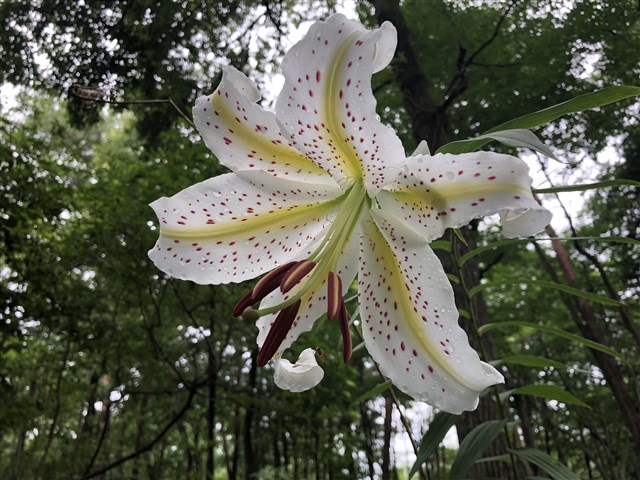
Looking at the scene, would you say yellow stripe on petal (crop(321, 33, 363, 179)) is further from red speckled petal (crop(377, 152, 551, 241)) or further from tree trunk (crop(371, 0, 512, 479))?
tree trunk (crop(371, 0, 512, 479))

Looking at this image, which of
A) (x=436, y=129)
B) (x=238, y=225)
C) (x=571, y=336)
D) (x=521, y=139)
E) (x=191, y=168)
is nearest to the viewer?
(x=521, y=139)

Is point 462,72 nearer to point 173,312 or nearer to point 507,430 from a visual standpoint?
point 507,430

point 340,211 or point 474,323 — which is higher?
point 340,211

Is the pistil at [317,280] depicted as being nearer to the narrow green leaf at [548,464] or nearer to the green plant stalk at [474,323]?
the green plant stalk at [474,323]

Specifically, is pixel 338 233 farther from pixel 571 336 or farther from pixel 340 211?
pixel 571 336

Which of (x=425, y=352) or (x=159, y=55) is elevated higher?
(x=159, y=55)

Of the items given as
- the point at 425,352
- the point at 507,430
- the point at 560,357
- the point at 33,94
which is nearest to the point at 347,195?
the point at 425,352

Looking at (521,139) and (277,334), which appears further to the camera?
(277,334)

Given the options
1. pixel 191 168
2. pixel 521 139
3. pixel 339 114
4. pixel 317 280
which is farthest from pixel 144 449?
pixel 521 139
